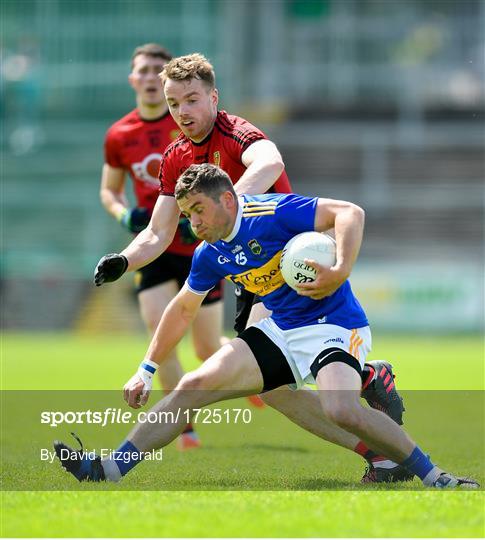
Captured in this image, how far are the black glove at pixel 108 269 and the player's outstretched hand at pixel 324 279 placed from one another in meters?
1.07

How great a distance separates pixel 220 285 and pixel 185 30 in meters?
24.7

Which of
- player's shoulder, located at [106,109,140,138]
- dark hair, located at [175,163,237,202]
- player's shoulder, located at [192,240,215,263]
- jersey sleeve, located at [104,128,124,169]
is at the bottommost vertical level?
player's shoulder, located at [192,240,215,263]

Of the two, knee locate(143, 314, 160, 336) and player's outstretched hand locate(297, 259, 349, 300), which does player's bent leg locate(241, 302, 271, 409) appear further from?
knee locate(143, 314, 160, 336)

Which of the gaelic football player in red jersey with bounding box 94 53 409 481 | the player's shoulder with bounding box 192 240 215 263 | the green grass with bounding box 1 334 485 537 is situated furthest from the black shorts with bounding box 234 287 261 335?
the green grass with bounding box 1 334 485 537

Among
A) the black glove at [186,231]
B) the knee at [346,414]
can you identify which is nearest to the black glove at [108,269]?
the knee at [346,414]

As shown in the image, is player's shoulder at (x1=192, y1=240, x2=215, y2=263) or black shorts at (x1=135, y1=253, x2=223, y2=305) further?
black shorts at (x1=135, y1=253, x2=223, y2=305)

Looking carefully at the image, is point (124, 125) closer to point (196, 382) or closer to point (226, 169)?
point (226, 169)

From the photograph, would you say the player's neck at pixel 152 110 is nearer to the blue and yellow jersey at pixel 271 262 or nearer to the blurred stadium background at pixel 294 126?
the blue and yellow jersey at pixel 271 262

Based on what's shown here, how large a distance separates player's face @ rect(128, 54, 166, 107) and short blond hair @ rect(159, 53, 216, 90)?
2036 millimetres

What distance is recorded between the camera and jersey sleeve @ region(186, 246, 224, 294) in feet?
20.8

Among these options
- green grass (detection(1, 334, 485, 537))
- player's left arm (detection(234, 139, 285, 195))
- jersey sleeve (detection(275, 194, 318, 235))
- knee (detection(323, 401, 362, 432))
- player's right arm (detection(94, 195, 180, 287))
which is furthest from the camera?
player's left arm (detection(234, 139, 285, 195))

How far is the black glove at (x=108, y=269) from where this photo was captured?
20.8 ft

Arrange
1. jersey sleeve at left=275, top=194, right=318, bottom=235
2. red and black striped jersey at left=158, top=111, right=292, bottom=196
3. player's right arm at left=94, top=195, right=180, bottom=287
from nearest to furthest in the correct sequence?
jersey sleeve at left=275, top=194, right=318, bottom=235, player's right arm at left=94, top=195, right=180, bottom=287, red and black striped jersey at left=158, top=111, right=292, bottom=196

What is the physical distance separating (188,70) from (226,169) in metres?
0.69
